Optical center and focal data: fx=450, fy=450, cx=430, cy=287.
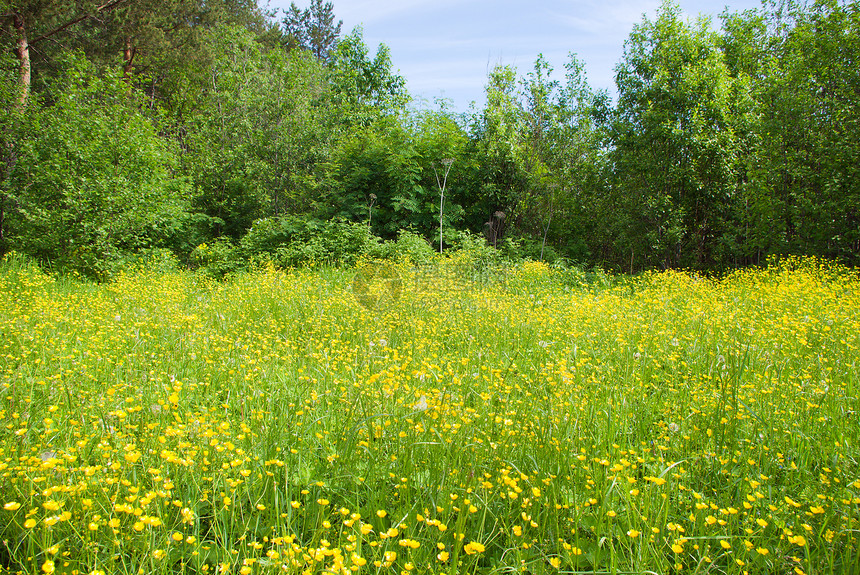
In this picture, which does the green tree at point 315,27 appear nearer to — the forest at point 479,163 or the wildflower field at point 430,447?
the forest at point 479,163

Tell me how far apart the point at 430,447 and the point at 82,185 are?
9.10m

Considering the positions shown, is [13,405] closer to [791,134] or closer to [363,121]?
[791,134]

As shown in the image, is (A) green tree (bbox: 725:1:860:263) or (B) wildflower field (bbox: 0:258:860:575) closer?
(B) wildflower field (bbox: 0:258:860:575)

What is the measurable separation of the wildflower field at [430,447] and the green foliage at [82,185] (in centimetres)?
437

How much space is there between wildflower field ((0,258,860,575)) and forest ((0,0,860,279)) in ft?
17.0

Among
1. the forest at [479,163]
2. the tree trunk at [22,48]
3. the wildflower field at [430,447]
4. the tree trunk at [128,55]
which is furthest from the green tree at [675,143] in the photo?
the tree trunk at [128,55]

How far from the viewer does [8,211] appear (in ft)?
28.8

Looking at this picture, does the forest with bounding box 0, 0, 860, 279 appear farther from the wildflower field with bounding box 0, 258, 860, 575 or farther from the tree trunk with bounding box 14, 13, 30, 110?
the wildflower field with bounding box 0, 258, 860, 575

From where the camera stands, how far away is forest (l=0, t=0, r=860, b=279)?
27.3 feet

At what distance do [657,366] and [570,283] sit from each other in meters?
5.72

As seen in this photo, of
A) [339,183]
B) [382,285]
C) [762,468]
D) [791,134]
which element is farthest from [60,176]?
[791,134]

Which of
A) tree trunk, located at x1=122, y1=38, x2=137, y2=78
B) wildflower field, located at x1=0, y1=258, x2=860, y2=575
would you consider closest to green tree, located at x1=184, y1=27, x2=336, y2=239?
tree trunk, located at x1=122, y1=38, x2=137, y2=78

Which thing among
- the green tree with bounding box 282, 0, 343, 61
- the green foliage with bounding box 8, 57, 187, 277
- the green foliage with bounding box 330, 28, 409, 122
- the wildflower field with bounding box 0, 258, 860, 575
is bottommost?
the wildflower field with bounding box 0, 258, 860, 575

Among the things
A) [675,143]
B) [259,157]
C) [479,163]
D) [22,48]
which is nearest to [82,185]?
[259,157]
